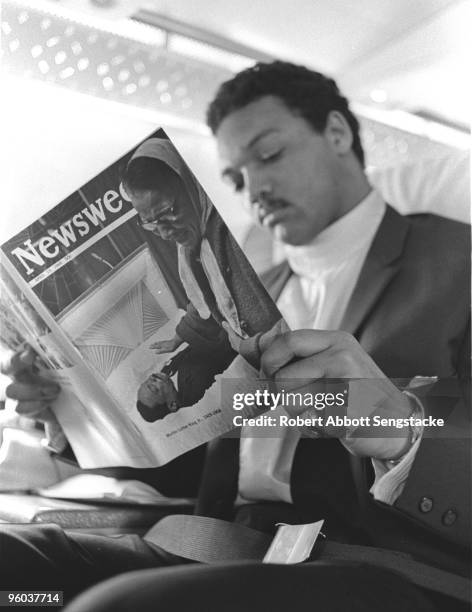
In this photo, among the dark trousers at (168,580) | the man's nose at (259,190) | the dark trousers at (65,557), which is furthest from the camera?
the man's nose at (259,190)

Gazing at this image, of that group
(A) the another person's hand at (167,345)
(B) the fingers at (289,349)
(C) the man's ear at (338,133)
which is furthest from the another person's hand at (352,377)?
(C) the man's ear at (338,133)

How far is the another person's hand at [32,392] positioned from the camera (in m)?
1.09

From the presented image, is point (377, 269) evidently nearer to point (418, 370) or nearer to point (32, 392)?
point (418, 370)

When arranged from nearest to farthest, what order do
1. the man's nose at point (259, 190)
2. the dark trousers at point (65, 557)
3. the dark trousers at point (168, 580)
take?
the dark trousers at point (168, 580)
the dark trousers at point (65, 557)
the man's nose at point (259, 190)

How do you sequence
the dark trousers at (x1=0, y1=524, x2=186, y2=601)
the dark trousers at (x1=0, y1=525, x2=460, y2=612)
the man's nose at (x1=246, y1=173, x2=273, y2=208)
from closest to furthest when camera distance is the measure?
the dark trousers at (x1=0, y1=525, x2=460, y2=612) < the dark trousers at (x1=0, y1=524, x2=186, y2=601) < the man's nose at (x1=246, y1=173, x2=273, y2=208)

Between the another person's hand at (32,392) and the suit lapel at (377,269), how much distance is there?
0.48 metres

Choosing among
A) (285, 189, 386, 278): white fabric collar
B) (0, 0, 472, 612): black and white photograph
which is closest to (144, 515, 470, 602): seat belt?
(0, 0, 472, 612): black and white photograph

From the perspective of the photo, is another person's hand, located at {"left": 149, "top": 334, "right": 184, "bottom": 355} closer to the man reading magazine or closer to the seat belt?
the man reading magazine

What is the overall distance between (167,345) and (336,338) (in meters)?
0.24

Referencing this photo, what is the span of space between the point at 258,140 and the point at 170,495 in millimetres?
585

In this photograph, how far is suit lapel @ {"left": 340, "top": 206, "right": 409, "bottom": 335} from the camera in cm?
101

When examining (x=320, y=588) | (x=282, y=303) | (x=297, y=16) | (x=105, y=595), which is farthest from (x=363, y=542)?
(x=297, y=16)

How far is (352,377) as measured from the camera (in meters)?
0.98

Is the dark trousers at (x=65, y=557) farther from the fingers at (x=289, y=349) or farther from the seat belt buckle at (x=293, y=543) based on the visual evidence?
the fingers at (x=289, y=349)
